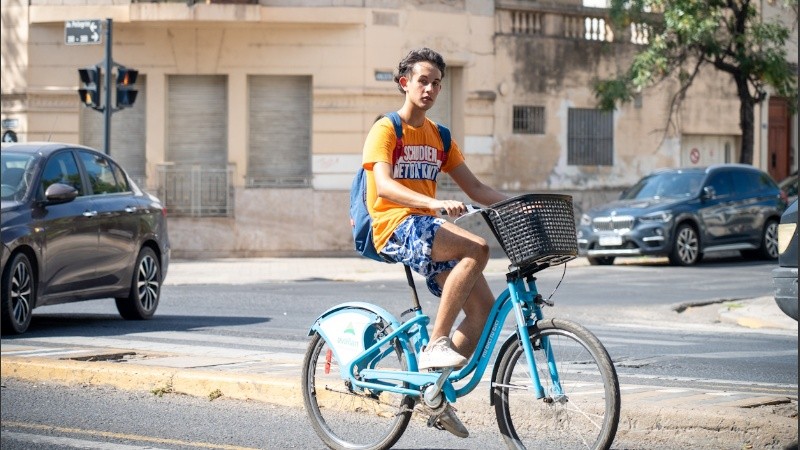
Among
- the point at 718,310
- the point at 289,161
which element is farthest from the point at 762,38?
the point at 718,310

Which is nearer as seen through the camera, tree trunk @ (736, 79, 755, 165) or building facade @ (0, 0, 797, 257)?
building facade @ (0, 0, 797, 257)

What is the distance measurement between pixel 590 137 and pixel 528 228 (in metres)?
26.1

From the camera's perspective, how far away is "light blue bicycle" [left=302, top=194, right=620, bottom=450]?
628cm

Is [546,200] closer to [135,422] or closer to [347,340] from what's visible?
[347,340]

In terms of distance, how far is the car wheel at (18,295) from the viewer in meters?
12.2

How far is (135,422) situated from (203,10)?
811 inches

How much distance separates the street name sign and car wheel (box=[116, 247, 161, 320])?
8765 millimetres

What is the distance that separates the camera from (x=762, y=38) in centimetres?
2884

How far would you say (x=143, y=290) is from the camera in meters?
14.6

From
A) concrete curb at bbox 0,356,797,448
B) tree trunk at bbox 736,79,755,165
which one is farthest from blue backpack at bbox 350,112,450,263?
tree trunk at bbox 736,79,755,165

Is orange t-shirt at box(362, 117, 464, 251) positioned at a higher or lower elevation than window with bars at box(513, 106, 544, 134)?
lower

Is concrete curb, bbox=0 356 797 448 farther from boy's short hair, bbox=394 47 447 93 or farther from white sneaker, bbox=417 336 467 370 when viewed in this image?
boy's short hair, bbox=394 47 447 93

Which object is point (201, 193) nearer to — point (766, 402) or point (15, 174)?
point (15, 174)

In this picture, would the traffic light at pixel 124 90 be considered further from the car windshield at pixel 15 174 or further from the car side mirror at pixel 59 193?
the car side mirror at pixel 59 193
